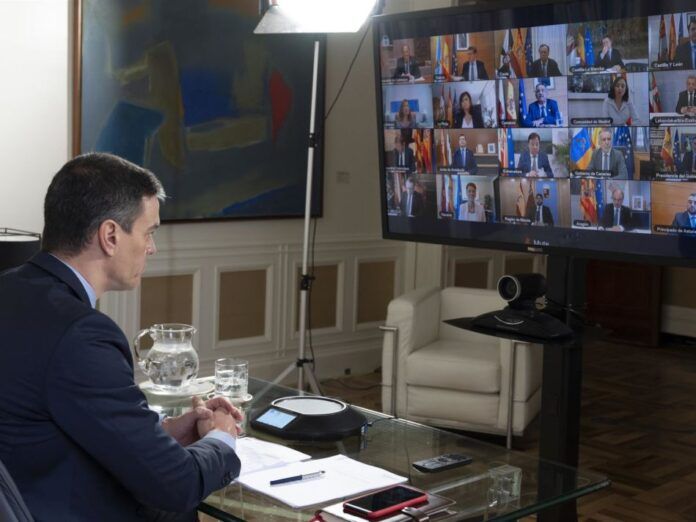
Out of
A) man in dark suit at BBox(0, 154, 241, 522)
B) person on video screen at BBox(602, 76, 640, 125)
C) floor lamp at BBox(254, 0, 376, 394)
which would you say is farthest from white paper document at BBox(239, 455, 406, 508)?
floor lamp at BBox(254, 0, 376, 394)

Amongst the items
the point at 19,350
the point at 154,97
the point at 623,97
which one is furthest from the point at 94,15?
the point at 19,350

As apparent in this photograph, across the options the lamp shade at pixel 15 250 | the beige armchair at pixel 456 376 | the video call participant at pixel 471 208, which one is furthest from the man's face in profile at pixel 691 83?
the lamp shade at pixel 15 250

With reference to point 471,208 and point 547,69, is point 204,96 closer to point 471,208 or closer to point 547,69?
point 471,208

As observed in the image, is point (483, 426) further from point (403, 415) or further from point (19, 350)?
point (19, 350)

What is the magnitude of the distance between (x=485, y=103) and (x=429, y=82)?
0.26 m

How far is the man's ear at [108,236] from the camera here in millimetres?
1739

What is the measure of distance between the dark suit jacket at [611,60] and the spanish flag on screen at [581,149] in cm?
19

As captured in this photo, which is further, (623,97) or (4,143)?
(4,143)

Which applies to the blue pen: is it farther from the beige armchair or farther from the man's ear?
the beige armchair

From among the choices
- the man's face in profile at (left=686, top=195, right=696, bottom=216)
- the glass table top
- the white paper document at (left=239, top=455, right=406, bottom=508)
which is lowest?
the glass table top

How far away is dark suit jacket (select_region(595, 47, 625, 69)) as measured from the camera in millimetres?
2856

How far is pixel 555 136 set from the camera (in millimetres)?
3029

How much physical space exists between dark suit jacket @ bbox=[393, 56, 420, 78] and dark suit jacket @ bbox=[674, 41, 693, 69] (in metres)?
0.94

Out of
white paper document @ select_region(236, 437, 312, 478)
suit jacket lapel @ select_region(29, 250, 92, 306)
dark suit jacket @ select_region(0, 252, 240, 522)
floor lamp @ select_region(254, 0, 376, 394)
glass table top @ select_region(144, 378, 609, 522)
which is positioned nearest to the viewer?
dark suit jacket @ select_region(0, 252, 240, 522)
